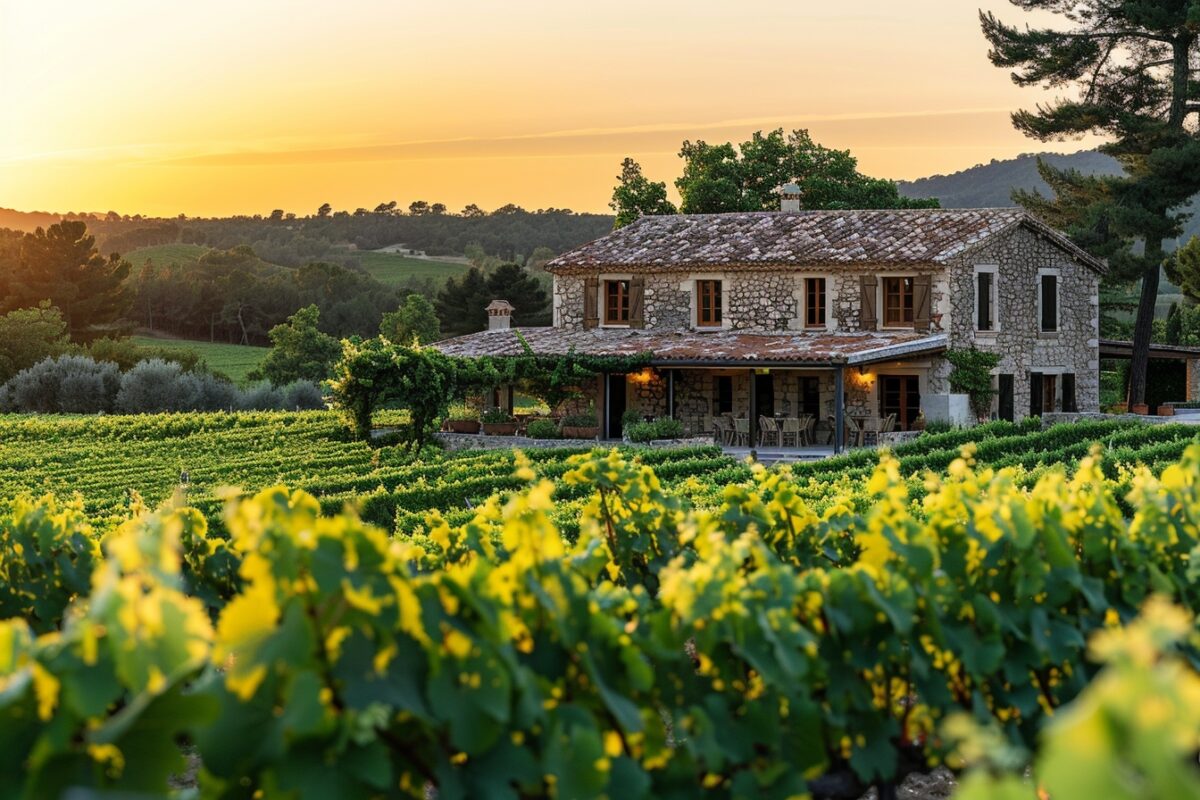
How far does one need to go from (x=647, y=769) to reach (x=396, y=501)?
45.6 ft

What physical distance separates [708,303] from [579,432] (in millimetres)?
5087

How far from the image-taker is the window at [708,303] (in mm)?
32875

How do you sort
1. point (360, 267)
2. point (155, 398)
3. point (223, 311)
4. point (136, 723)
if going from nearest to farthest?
point (136, 723) → point (155, 398) → point (223, 311) → point (360, 267)

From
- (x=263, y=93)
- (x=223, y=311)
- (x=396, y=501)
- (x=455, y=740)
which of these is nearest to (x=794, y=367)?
(x=396, y=501)

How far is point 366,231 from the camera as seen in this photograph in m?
121

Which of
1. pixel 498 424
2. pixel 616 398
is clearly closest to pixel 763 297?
pixel 616 398

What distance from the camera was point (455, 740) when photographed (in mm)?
3654

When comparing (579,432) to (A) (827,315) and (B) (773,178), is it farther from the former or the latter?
(B) (773,178)

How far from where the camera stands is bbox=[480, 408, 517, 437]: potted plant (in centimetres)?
3081

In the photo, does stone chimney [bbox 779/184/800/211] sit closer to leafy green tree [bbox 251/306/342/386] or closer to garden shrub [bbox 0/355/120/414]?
garden shrub [bbox 0/355/120/414]

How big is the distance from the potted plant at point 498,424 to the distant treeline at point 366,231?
245 feet

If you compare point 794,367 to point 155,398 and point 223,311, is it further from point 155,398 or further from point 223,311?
point 223,311

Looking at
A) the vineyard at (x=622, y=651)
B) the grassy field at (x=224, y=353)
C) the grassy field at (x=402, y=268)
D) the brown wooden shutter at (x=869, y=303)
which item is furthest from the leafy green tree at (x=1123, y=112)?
the grassy field at (x=402, y=268)

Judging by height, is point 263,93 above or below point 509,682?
above
